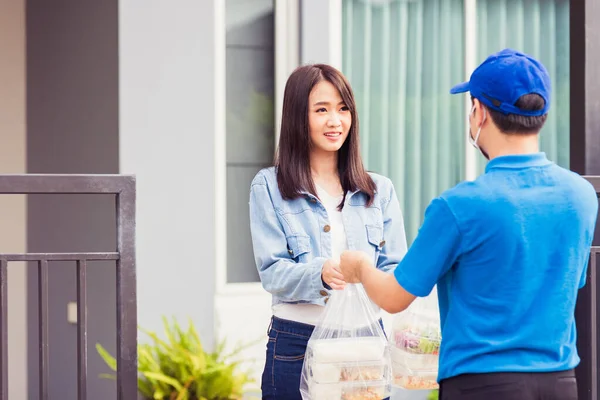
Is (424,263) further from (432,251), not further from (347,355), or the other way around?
(347,355)

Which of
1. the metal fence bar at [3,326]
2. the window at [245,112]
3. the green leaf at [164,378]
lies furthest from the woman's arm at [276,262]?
the window at [245,112]

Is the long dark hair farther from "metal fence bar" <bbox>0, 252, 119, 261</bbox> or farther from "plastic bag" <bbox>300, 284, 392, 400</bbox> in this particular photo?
"metal fence bar" <bbox>0, 252, 119, 261</bbox>

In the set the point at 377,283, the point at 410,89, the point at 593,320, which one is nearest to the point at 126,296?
the point at 377,283

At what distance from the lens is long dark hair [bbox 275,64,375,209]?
2.60 m

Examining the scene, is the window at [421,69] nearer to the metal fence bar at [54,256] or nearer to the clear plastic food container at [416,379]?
the metal fence bar at [54,256]

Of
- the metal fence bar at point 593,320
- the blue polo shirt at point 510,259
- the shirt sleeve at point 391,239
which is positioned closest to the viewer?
the blue polo shirt at point 510,259

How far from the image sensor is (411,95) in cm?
575

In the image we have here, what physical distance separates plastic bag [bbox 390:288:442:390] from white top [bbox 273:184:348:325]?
0.24 metres

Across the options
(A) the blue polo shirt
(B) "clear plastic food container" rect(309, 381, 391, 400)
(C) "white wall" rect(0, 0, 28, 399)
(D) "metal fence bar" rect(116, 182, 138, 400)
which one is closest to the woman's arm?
(B) "clear plastic food container" rect(309, 381, 391, 400)

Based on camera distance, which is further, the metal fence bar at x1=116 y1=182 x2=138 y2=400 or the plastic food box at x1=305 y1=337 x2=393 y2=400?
the metal fence bar at x1=116 y1=182 x2=138 y2=400

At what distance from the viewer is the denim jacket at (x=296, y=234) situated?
2482 mm

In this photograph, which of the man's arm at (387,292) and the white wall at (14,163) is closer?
the man's arm at (387,292)

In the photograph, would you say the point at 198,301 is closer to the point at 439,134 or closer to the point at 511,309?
the point at 439,134

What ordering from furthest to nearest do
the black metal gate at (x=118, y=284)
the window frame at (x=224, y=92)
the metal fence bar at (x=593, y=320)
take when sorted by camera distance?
the window frame at (x=224, y=92) → the metal fence bar at (x=593, y=320) → the black metal gate at (x=118, y=284)
